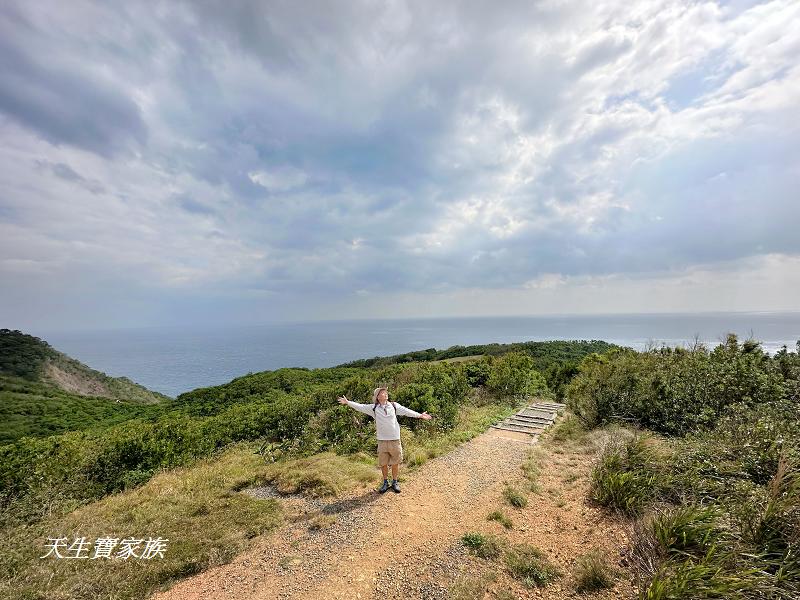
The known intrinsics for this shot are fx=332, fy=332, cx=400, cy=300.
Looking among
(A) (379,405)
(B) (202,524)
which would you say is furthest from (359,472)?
(B) (202,524)

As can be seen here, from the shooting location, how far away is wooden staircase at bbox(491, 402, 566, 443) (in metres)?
10.6

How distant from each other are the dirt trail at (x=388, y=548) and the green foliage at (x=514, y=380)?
30.2 ft

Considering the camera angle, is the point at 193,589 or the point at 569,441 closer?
the point at 193,589

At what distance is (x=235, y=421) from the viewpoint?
39.8 ft

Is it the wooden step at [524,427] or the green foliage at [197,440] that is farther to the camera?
the wooden step at [524,427]

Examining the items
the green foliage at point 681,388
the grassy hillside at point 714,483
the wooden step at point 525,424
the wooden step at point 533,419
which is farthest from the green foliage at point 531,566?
the wooden step at point 533,419

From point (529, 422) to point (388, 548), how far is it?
8563 millimetres

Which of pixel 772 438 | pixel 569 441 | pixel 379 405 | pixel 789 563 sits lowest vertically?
pixel 569 441

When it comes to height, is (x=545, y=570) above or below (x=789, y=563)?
below

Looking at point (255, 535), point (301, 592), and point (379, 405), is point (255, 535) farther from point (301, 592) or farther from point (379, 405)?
point (379, 405)

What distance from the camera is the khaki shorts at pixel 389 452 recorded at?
6410 mm

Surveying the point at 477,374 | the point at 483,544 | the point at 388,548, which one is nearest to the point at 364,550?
the point at 388,548

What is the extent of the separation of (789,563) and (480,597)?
3101mm

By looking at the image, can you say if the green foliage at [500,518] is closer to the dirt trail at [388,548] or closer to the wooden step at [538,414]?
the dirt trail at [388,548]
